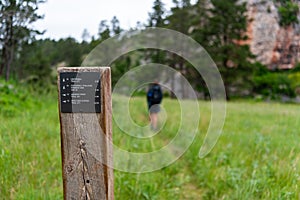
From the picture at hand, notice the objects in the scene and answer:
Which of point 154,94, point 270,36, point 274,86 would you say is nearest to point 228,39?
point 274,86

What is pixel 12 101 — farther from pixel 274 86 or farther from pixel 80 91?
pixel 274 86

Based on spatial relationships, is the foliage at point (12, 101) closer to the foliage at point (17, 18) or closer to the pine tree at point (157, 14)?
the foliage at point (17, 18)

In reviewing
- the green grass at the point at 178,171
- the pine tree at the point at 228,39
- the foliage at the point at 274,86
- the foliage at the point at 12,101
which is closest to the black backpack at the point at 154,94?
the green grass at the point at 178,171

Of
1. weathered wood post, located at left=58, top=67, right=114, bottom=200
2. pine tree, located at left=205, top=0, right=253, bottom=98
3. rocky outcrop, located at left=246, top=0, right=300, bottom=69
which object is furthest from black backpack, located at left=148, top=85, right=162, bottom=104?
rocky outcrop, located at left=246, top=0, right=300, bottom=69

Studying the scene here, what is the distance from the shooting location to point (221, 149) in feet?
17.6

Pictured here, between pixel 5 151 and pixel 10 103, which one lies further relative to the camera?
pixel 10 103

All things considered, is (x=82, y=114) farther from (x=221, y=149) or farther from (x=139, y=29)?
(x=221, y=149)

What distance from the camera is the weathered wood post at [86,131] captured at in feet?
6.10

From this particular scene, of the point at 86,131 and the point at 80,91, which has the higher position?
the point at 80,91

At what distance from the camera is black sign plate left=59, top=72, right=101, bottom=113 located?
1.85 meters

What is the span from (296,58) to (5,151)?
145 feet

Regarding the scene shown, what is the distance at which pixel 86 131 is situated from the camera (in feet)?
6.33

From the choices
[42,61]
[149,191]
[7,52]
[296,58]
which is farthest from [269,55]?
[149,191]

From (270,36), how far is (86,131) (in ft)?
147
